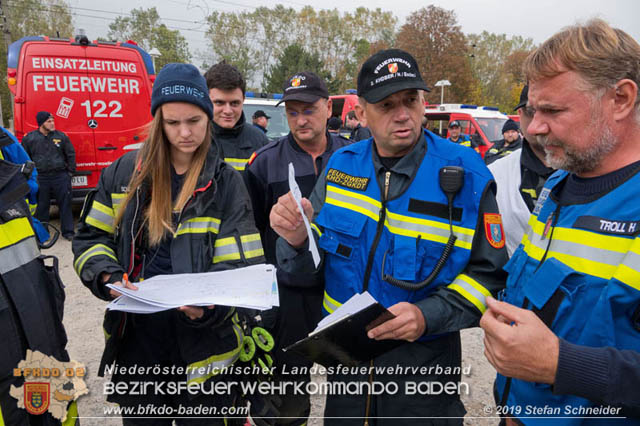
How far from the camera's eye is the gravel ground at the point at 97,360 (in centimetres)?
301

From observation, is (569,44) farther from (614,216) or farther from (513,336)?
(513,336)

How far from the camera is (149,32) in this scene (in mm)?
43594

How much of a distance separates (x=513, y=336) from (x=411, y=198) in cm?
69

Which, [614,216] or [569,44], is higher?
[569,44]

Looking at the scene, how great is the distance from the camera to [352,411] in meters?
1.69

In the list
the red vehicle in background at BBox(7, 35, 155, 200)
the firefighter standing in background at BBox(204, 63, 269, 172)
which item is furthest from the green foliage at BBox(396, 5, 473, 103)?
the firefighter standing in background at BBox(204, 63, 269, 172)

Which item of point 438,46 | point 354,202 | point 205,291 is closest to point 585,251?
point 354,202

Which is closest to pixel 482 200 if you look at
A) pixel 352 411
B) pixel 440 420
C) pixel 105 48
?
pixel 440 420

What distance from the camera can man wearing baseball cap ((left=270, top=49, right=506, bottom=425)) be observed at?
1576 millimetres

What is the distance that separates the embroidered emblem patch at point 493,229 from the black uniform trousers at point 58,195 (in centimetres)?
731

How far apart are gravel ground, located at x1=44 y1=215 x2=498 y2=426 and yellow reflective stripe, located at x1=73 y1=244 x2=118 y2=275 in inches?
68.1

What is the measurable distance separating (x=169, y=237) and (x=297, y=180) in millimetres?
1152

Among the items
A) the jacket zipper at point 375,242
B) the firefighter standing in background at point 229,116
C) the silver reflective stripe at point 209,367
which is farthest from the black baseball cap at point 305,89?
the silver reflective stripe at point 209,367

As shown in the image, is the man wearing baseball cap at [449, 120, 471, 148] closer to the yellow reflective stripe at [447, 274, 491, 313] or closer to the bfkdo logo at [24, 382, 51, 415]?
the yellow reflective stripe at [447, 274, 491, 313]
